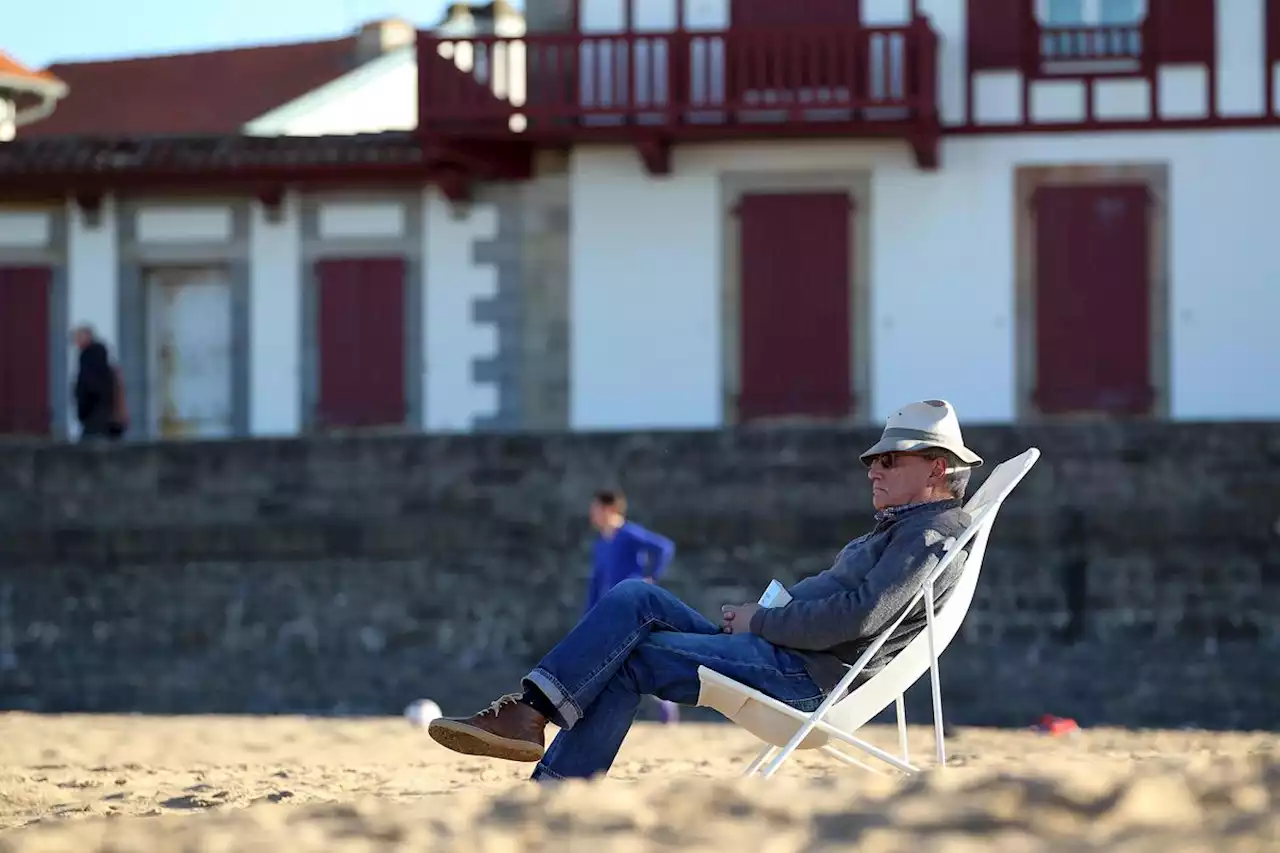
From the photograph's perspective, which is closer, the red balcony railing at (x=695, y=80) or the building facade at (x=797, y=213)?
the red balcony railing at (x=695, y=80)

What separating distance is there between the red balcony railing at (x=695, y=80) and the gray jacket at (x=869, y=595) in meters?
11.6

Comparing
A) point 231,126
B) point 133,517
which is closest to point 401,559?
point 133,517

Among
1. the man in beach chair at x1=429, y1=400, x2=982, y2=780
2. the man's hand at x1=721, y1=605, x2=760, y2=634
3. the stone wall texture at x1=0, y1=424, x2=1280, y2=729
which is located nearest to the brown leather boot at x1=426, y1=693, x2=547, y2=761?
the man in beach chair at x1=429, y1=400, x2=982, y2=780

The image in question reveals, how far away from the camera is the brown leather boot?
6875 millimetres

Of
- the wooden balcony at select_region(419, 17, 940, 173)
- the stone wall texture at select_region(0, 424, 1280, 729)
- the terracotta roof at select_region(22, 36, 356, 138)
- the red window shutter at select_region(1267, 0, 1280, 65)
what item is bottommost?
the stone wall texture at select_region(0, 424, 1280, 729)

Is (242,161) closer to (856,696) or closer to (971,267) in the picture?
(971,267)

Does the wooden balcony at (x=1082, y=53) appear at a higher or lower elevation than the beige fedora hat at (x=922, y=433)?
higher

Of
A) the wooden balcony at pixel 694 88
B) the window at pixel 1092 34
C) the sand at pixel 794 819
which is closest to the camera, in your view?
the sand at pixel 794 819

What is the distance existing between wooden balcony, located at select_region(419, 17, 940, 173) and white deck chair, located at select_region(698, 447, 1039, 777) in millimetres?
11646

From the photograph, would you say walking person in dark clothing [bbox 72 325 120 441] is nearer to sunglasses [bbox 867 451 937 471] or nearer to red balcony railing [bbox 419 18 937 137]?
red balcony railing [bbox 419 18 937 137]

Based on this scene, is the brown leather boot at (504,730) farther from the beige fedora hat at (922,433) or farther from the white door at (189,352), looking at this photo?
the white door at (189,352)

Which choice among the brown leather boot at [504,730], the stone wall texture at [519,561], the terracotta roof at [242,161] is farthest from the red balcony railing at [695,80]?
the brown leather boot at [504,730]

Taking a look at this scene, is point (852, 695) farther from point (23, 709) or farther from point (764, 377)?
point (764, 377)

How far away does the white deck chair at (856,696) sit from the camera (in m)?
6.91
